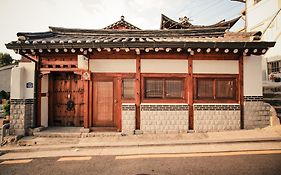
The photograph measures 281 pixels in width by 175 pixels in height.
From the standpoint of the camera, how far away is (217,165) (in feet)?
15.8

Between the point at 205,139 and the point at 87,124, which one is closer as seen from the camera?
the point at 205,139

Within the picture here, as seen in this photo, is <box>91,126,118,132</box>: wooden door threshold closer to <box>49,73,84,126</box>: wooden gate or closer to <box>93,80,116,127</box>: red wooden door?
<box>93,80,116,127</box>: red wooden door

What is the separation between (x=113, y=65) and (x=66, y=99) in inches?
135

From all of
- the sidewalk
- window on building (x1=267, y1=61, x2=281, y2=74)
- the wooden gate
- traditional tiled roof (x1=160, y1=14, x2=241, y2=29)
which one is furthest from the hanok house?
traditional tiled roof (x1=160, y1=14, x2=241, y2=29)

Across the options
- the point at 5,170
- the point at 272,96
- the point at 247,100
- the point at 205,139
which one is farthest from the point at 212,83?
the point at 5,170

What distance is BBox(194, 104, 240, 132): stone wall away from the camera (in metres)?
7.90

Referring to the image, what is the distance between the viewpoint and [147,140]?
7090mm

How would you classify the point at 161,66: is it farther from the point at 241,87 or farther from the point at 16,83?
the point at 16,83

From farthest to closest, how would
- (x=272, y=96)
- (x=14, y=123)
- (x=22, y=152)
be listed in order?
(x=272, y=96)
(x=14, y=123)
(x=22, y=152)

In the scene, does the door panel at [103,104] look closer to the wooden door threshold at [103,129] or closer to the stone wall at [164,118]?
the wooden door threshold at [103,129]

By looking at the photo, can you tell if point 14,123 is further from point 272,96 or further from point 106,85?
point 272,96

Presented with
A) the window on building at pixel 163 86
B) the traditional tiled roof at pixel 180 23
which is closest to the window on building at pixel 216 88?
the window on building at pixel 163 86

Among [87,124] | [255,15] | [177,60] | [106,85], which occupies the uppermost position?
[255,15]

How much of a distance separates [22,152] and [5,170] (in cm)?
164
